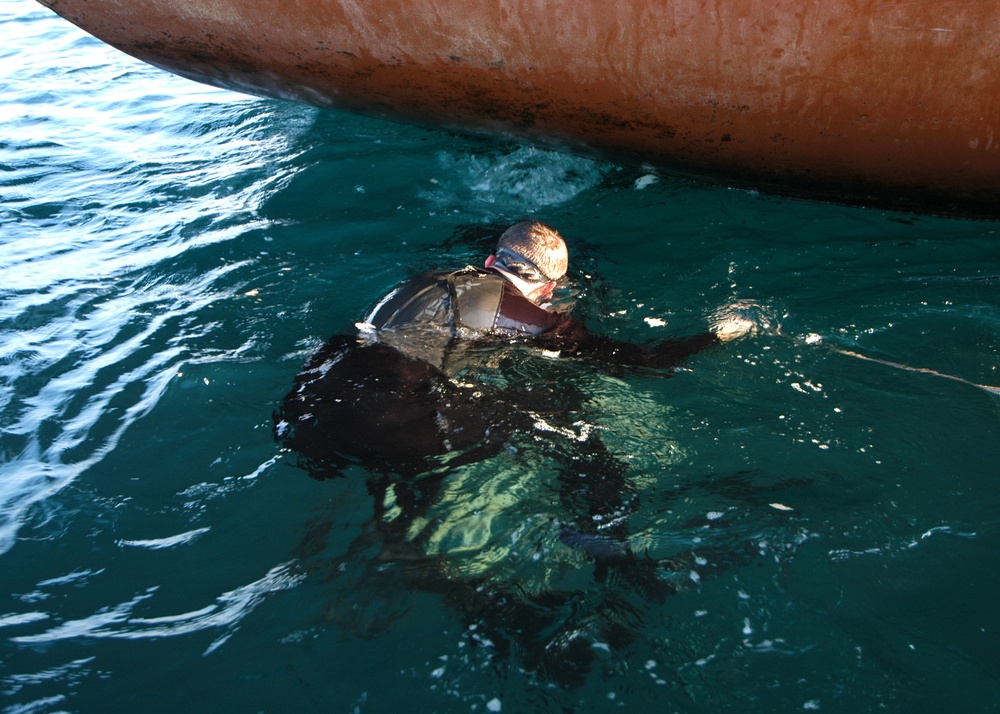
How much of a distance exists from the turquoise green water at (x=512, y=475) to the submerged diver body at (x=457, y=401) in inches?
3.4

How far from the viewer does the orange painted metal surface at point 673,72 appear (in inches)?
148

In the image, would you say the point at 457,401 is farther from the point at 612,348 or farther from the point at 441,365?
the point at 612,348

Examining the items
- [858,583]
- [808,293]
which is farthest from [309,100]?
[858,583]

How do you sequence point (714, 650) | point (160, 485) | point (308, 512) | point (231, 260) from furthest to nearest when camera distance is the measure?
point (231, 260)
point (160, 485)
point (308, 512)
point (714, 650)

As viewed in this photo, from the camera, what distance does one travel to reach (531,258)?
400cm

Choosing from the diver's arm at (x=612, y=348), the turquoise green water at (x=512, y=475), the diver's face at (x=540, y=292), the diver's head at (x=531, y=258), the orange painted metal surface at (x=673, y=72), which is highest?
the orange painted metal surface at (x=673, y=72)

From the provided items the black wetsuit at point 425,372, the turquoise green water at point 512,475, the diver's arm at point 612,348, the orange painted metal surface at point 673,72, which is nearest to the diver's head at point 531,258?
the black wetsuit at point 425,372

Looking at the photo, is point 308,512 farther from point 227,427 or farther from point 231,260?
point 231,260

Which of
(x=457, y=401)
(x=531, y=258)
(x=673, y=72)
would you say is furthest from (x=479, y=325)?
(x=673, y=72)

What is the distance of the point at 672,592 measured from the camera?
2887 mm

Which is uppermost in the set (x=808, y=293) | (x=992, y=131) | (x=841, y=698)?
(x=992, y=131)

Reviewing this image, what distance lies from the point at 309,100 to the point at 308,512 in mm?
3175

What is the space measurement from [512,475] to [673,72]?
2.26 m

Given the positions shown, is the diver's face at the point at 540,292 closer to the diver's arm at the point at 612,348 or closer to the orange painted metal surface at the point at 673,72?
the diver's arm at the point at 612,348
